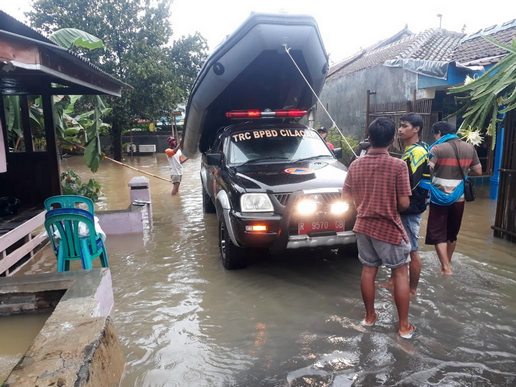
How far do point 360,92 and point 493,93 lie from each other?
973 cm

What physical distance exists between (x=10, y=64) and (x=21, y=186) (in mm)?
4191

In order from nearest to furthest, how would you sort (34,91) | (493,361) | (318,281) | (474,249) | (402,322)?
(493,361) → (402,322) → (318,281) → (474,249) → (34,91)

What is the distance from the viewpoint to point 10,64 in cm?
340

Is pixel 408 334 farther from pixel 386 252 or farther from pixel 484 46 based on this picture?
pixel 484 46

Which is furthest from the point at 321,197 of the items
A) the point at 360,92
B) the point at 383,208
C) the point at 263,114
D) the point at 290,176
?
the point at 360,92

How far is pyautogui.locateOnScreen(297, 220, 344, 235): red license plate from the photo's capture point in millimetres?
4340

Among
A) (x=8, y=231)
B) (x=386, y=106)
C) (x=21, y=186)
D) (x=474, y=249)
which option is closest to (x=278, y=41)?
(x=474, y=249)

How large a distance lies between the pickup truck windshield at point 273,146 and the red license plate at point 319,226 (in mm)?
1338

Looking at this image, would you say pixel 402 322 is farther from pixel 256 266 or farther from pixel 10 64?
pixel 10 64

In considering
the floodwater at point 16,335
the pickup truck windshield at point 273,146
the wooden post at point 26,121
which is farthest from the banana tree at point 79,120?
the floodwater at point 16,335

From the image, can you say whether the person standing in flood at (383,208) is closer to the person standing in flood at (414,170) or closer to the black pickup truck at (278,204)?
the person standing in flood at (414,170)

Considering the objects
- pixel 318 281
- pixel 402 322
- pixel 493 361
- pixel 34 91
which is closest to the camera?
pixel 493 361

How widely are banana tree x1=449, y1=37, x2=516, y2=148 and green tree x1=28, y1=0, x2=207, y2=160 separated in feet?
47.4

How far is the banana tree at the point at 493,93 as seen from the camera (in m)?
4.66
